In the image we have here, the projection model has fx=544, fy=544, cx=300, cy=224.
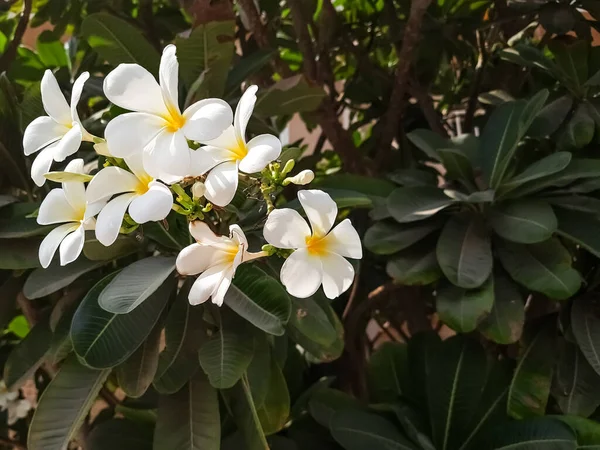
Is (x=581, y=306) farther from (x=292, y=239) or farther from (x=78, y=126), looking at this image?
(x=78, y=126)

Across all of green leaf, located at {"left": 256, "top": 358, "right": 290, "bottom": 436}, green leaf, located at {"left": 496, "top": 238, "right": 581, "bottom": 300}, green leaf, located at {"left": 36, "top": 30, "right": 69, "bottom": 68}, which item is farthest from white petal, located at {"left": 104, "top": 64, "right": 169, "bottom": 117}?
green leaf, located at {"left": 36, "top": 30, "right": 69, "bottom": 68}

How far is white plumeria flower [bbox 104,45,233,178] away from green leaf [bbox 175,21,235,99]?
0.35 m

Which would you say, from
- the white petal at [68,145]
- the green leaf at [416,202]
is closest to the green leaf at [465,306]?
the green leaf at [416,202]

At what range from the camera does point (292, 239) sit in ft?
1.18

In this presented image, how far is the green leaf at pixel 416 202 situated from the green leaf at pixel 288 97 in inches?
7.4

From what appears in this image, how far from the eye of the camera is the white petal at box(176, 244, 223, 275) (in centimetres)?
37

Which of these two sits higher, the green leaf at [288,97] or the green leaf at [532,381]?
the green leaf at [288,97]

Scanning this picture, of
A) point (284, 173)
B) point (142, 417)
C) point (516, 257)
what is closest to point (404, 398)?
point (516, 257)

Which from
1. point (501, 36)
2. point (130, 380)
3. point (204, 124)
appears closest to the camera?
point (204, 124)

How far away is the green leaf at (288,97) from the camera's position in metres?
0.78

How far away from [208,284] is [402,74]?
728mm

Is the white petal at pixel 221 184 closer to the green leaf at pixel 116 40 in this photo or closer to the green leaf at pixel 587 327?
the green leaf at pixel 116 40

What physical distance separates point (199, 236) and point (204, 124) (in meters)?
0.08

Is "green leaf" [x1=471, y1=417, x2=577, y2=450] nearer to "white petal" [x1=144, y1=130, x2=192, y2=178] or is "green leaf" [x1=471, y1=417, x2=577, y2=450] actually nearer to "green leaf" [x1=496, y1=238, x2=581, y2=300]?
"green leaf" [x1=496, y1=238, x2=581, y2=300]
